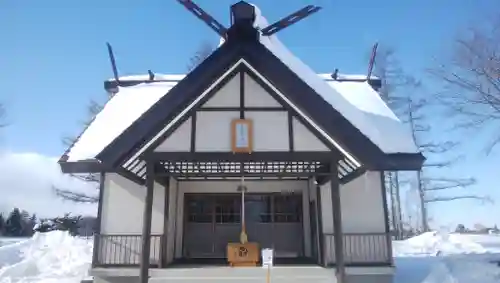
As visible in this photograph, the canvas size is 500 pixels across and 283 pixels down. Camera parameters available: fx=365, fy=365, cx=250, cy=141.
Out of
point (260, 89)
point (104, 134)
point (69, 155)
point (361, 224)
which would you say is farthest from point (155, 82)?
point (361, 224)

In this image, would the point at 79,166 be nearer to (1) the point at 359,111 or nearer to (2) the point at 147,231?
(2) the point at 147,231

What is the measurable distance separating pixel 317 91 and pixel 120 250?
634 centimetres

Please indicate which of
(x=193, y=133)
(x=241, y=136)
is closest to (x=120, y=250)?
(x=193, y=133)

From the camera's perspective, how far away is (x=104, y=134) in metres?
8.80

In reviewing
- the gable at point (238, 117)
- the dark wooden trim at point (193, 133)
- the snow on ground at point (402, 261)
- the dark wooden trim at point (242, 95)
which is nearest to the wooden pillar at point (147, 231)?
the gable at point (238, 117)

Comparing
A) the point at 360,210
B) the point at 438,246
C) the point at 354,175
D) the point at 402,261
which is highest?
the point at 354,175

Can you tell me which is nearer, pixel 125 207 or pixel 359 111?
pixel 359 111

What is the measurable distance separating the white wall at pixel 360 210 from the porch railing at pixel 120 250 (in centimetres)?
439

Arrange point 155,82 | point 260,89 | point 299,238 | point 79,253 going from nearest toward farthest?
point 260,89, point 299,238, point 155,82, point 79,253

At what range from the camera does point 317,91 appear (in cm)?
729

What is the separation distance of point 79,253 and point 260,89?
1052 centimetres

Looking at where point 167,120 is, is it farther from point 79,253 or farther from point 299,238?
point 79,253

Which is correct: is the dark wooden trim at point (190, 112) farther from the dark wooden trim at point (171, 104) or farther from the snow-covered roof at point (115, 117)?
the snow-covered roof at point (115, 117)

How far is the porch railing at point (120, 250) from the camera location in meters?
9.13
